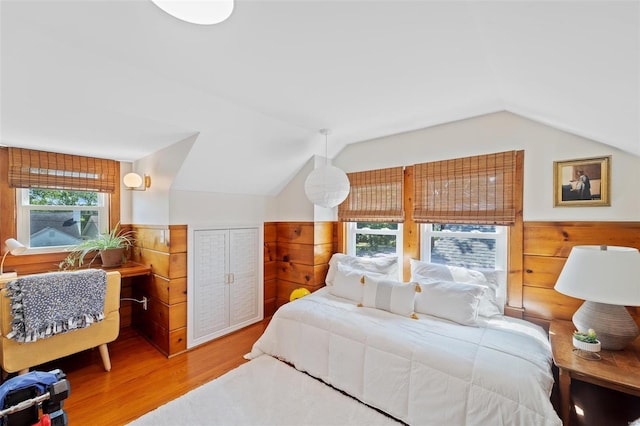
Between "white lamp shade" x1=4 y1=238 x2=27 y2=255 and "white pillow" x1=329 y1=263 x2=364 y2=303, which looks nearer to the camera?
"white lamp shade" x1=4 y1=238 x2=27 y2=255

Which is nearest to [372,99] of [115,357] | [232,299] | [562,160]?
[562,160]

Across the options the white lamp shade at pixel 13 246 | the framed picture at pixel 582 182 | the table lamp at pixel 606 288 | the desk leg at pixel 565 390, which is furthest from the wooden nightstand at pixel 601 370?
the white lamp shade at pixel 13 246

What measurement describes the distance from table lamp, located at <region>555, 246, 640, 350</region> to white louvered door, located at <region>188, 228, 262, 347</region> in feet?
9.90

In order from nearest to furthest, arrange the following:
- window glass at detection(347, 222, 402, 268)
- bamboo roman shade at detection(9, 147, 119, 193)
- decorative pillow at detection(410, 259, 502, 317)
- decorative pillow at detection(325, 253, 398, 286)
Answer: decorative pillow at detection(410, 259, 502, 317) → bamboo roman shade at detection(9, 147, 119, 193) → decorative pillow at detection(325, 253, 398, 286) → window glass at detection(347, 222, 402, 268)

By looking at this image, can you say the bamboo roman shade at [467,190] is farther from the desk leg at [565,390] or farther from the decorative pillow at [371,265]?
the desk leg at [565,390]

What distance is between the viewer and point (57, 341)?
211cm

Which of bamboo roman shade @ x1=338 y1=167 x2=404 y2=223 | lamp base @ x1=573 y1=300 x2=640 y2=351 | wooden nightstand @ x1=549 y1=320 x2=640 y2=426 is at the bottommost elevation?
wooden nightstand @ x1=549 y1=320 x2=640 y2=426

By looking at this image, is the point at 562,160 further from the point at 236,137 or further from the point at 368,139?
the point at 236,137

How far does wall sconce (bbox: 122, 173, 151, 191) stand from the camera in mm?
2949

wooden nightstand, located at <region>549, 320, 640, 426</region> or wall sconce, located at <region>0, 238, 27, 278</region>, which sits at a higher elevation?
wall sconce, located at <region>0, 238, 27, 278</region>

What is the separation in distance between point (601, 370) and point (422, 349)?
35.3 inches

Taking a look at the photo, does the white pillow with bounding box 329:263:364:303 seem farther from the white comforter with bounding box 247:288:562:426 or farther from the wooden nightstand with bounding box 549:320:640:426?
the wooden nightstand with bounding box 549:320:640:426

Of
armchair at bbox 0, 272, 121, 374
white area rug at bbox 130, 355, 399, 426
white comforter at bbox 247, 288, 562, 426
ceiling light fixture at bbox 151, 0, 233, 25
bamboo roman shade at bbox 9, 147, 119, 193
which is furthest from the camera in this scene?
bamboo roman shade at bbox 9, 147, 119, 193

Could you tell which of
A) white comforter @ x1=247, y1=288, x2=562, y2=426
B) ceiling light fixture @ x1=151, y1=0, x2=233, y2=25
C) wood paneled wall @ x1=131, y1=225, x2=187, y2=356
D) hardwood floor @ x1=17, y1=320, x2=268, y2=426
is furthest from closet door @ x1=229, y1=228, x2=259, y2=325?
ceiling light fixture @ x1=151, y1=0, x2=233, y2=25
